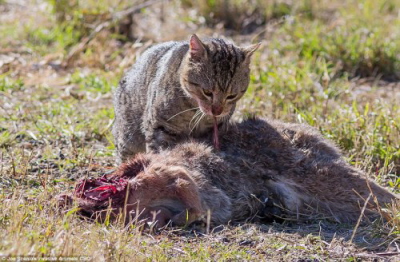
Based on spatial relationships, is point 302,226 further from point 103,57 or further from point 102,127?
point 103,57

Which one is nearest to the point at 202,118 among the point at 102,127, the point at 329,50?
the point at 102,127

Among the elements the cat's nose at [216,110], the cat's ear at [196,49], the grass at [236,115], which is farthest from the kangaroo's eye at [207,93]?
the grass at [236,115]

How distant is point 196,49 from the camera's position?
5.41 metres

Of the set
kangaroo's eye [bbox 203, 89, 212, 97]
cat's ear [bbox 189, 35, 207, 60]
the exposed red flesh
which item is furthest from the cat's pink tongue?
the exposed red flesh

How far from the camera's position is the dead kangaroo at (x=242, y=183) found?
429 centimetres

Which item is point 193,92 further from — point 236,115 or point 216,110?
point 236,115

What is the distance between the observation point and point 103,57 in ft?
28.9

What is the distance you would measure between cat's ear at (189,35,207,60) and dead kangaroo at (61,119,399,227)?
639mm

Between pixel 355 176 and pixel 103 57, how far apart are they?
4.74 meters

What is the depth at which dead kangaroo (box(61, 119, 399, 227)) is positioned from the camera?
429cm

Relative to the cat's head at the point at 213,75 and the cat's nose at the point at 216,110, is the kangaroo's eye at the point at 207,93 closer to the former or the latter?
the cat's head at the point at 213,75

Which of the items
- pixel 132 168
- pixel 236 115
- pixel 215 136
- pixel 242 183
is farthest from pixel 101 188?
pixel 236 115

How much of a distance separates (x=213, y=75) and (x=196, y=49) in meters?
0.26

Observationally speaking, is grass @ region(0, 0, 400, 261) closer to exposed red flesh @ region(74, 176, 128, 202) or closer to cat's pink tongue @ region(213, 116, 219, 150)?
exposed red flesh @ region(74, 176, 128, 202)
